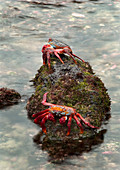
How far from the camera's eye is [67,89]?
7.11 meters

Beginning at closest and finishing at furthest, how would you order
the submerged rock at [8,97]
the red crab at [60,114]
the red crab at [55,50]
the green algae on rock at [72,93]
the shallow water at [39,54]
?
the shallow water at [39,54] < the red crab at [60,114] < the green algae on rock at [72,93] < the red crab at [55,50] < the submerged rock at [8,97]

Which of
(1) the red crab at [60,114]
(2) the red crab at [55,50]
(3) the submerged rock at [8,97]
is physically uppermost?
(2) the red crab at [55,50]

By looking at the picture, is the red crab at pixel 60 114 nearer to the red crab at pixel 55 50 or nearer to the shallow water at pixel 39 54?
the shallow water at pixel 39 54

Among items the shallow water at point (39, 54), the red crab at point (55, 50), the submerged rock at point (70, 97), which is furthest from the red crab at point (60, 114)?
the red crab at point (55, 50)

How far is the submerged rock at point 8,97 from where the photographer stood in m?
8.19

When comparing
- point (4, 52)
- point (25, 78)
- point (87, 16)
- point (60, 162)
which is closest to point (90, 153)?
point (60, 162)

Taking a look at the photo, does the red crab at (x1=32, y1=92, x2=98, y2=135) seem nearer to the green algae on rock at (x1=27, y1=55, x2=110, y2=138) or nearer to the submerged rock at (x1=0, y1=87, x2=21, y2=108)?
the green algae on rock at (x1=27, y1=55, x2=110, y2=138)

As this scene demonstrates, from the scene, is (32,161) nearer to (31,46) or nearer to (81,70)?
(81,70)

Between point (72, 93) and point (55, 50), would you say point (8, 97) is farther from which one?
point (72, 93)

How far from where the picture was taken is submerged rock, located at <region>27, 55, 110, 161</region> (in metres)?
6.72

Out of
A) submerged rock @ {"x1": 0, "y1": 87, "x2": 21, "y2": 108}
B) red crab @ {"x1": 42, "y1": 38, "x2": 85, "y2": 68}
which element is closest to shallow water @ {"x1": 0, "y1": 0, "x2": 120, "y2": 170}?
submerged rock @ {"x1": 0, "y1": 87, "x2": 21, "y2": 108}

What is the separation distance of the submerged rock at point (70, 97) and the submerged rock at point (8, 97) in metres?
0.65

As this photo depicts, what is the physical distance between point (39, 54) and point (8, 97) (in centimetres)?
297

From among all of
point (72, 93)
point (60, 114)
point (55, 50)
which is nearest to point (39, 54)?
point (55, 50)
